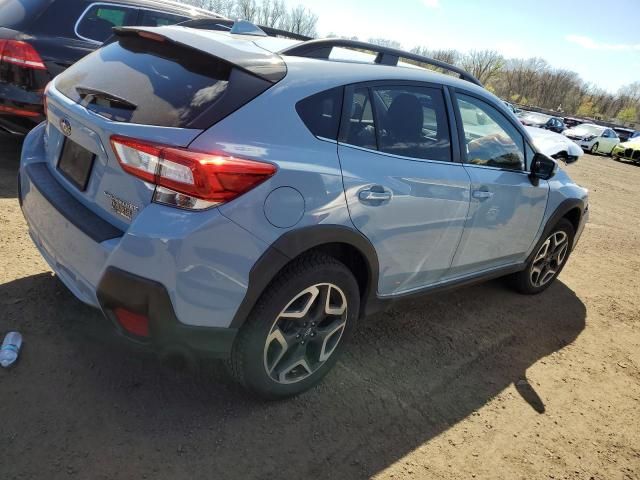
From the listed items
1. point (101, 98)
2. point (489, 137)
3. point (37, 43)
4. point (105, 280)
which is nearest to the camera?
point (105, 280)

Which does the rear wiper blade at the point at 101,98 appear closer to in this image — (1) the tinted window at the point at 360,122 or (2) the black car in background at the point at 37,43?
(1) the tinted window at the point at 360,122

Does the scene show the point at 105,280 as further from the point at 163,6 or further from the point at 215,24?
the point at 163,6

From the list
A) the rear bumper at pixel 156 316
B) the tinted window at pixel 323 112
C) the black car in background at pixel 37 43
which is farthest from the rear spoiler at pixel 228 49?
the black car in background at pixel 37 43

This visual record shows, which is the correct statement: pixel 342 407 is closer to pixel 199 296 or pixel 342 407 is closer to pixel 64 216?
pixel 199 296

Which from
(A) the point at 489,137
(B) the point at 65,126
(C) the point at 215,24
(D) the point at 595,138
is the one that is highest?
(D) the point at 595,138

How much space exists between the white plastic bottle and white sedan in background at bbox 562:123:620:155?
2782 cm

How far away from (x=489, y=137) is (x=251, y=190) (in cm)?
211

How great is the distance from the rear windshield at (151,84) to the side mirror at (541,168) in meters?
2.53

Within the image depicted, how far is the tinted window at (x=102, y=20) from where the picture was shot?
514 centimetres

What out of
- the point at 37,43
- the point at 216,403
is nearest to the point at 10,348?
the point at 216,403

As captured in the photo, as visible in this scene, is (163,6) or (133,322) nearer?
(133,322)

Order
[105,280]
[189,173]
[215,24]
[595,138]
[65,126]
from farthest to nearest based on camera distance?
[595,138], [215,24], [65,126], [105,280], [189,173]

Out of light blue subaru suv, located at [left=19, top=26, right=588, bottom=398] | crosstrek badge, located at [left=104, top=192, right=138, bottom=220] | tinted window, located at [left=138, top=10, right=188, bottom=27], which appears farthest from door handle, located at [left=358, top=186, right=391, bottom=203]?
tinted window, located at [left=138, top=10, right=188, bottom=27]

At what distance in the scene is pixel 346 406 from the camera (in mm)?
2674
